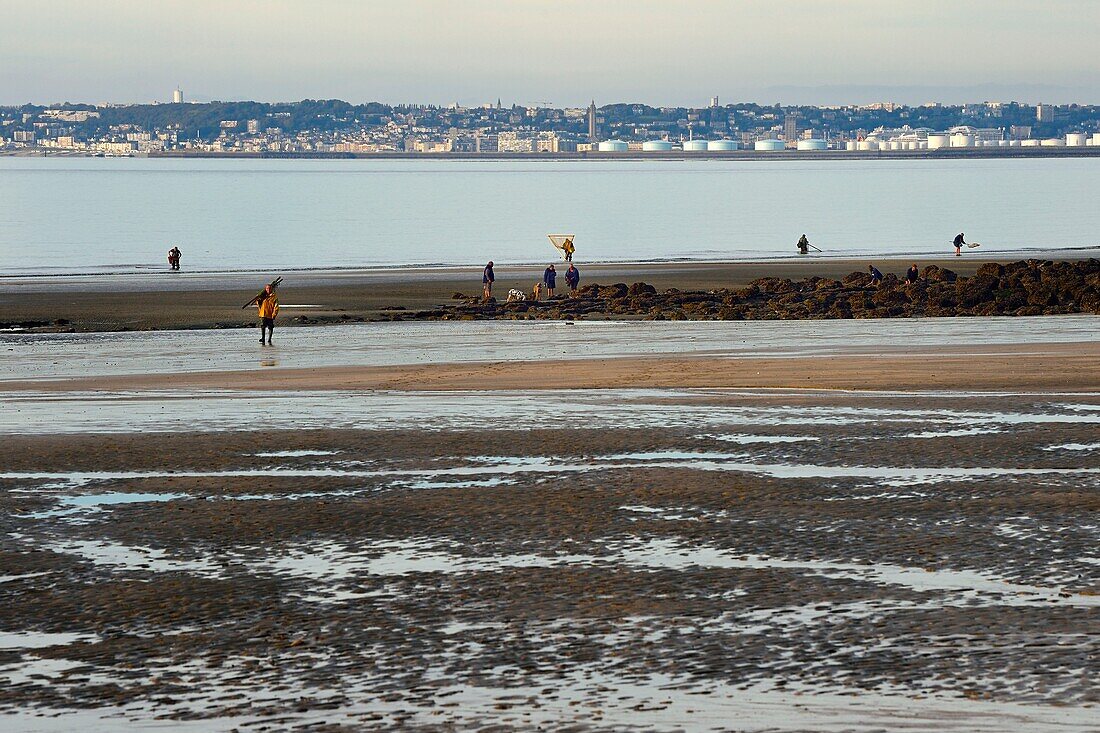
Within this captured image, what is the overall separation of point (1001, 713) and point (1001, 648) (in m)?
1.31

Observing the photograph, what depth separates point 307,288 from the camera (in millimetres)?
57938

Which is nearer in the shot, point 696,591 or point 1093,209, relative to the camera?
point 696,591

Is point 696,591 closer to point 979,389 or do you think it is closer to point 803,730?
point 803,730

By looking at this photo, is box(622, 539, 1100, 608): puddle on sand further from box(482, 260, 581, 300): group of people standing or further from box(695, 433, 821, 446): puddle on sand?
box(482, 260, 581, 300): group of people standing

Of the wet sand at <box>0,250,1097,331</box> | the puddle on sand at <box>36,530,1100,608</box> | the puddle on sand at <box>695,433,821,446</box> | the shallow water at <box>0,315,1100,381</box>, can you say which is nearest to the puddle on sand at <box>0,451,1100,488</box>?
the puddle on sand at <box>695,433,821,446</box>

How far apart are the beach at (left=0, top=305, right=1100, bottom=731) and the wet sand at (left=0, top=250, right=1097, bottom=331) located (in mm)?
19987

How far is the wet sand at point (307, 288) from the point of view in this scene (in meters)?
44.4

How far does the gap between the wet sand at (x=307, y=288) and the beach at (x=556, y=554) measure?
787 inches

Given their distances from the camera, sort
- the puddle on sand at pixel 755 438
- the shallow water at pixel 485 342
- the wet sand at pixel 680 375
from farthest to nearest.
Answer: the shallow water at pixel 485 342, the wet sand at pixel 680 375, the puddle on sand at pixel 755 438

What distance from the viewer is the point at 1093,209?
16212cm

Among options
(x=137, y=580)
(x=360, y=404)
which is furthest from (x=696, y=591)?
(x=360, y=404)

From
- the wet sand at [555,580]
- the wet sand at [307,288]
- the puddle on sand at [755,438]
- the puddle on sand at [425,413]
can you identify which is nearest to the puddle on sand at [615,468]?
the wet sand at [555,580]

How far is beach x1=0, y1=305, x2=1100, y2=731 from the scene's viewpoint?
29.3ft

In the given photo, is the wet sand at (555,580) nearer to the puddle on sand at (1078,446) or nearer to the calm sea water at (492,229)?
the puddle on sand at (1078,446)
